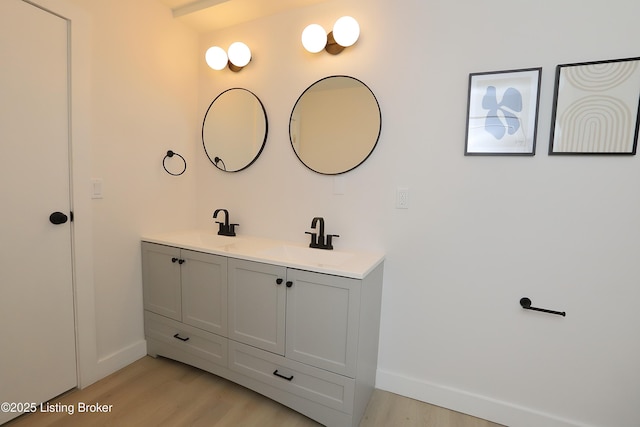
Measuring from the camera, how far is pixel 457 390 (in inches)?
68.0

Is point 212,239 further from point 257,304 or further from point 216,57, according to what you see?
point 216,57

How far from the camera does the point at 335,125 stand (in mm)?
1972

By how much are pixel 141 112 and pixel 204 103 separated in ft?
1.69

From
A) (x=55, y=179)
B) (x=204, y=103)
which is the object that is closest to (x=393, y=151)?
(x=204, y=103)

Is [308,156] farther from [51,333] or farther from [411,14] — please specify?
[51,333]

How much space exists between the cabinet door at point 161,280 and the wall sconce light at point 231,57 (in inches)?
55.1

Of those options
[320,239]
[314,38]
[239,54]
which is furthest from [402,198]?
[239,54]

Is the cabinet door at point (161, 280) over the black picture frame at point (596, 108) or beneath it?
beneath

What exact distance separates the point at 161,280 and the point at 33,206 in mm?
814

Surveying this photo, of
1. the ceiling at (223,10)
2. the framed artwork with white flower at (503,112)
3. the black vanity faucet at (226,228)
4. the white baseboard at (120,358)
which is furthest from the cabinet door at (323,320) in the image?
the ceiling at (223,10)

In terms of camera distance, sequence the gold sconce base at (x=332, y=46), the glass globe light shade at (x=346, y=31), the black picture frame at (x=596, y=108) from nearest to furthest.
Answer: the black picture frame at (x=596, y=108) → the glass globe light shade at (x=346, y=31) → the gold sconce base at (x=332, y=46)

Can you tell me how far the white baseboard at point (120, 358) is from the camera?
1923 millimetres

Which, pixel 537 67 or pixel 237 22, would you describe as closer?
pixel 537 67

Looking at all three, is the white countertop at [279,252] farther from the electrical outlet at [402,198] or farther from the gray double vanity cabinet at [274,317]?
the electrical outlet at [402,198]
